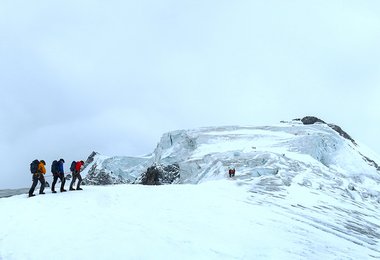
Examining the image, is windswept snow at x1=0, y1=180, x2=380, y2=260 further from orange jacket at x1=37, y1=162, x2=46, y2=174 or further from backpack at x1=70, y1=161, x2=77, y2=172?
backpack at x1=70, y1=161, x2=77, y2=172

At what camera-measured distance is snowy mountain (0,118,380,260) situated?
47.4 feet

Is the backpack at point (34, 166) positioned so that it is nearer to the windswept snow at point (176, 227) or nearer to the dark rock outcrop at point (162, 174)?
the windswept snow at point (176, 227)

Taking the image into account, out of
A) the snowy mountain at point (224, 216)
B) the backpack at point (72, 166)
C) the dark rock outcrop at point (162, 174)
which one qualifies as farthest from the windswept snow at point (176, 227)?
the dark rock outcrop at point (162, 174)

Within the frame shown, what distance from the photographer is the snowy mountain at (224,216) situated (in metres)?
14.4

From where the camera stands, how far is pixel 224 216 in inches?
797

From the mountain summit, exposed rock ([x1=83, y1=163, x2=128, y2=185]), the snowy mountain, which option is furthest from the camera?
exposed rock ([x1=83, y1=163, x2=128, y2=185])

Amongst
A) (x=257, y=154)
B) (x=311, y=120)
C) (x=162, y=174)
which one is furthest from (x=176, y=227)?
(x=311, y=120)

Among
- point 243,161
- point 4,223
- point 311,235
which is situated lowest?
point 311,235

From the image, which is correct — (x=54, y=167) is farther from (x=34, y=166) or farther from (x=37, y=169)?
(x=34, y=166)

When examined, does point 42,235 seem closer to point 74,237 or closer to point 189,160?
point 74,237

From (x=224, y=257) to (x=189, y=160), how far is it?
40.3 metres

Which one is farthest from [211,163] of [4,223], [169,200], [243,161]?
[4,223]

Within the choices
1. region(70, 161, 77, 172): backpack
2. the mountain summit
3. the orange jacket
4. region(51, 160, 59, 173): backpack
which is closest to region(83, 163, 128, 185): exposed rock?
the mountain summit

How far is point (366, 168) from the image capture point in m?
51.7
